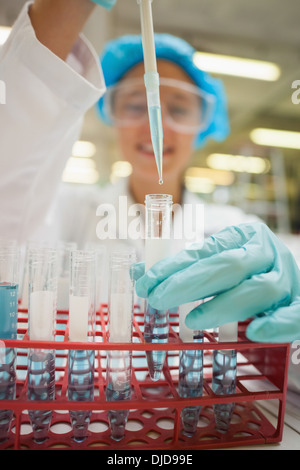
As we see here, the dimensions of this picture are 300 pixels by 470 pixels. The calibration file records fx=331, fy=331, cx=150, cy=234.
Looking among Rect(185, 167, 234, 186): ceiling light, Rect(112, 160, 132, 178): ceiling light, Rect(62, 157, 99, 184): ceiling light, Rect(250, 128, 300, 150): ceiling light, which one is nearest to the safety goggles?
Rect(112, 160, 132, 178): ceiling light

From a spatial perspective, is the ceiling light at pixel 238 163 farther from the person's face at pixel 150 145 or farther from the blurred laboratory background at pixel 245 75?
the person's face at pixel 150 145

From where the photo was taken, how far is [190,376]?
0.64 meters

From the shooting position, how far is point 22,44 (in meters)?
0.84

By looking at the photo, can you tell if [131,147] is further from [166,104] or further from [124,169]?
[124,169]

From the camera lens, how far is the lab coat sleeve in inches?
33.9

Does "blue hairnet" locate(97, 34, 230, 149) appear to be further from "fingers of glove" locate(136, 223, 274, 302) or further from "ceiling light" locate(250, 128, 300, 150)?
"ceiling light" locate(250, 128, 300, 150)

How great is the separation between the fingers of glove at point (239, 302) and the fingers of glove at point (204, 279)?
19mm

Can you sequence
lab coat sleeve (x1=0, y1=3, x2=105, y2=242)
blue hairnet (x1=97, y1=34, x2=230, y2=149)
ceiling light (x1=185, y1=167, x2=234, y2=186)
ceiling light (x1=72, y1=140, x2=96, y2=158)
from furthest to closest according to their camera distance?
ceiling light (x1=185, y1=167, x2=234, y2=186)
ceiling light (x1=72, y1=140, x2=96, y2=158)
blue hairnet (x1=97, y1=34, x2=230, y2=149)
lab coat sleeve (x1=0, y1=3, x2=105, y2=242)

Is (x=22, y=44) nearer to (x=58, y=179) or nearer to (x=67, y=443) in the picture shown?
(x=58, y=179)

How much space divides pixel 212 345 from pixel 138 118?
1.48m

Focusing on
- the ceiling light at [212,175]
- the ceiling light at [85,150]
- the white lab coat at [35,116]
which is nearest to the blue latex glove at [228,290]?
the white lab coat at [35,116]

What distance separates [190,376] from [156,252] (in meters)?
0.25

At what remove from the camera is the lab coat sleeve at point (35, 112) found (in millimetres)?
862

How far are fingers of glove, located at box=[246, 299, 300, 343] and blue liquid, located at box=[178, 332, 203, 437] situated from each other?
12 cm
